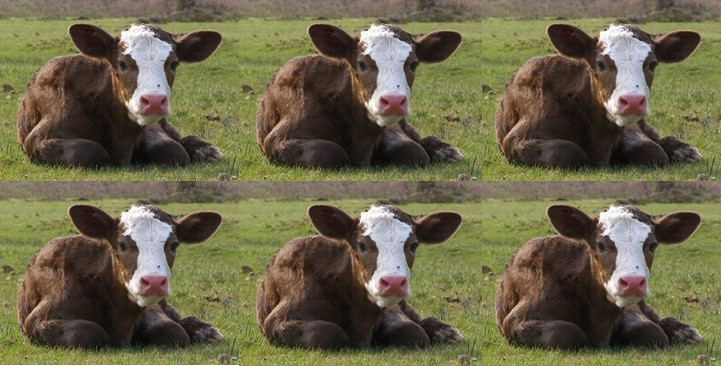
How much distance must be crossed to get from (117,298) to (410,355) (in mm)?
2901

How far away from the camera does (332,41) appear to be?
1538cm

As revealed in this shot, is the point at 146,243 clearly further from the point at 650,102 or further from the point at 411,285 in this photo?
the point at 650,102

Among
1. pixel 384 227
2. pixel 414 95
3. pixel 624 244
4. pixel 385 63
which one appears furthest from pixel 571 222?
pixel 414 95

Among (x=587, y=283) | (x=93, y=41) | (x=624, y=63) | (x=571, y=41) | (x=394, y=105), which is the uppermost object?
(x=571, y=41)

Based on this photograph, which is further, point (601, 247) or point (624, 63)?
point (624, 63)

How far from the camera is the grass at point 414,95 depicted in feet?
51.8

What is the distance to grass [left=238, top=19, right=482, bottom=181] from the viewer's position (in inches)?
622

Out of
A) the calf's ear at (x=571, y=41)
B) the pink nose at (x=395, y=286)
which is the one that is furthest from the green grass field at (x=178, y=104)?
the calf's ear at (x=571, y=41)

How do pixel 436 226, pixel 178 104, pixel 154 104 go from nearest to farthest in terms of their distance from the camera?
pixel 436 226, pixel 154 104, pixel 178 104

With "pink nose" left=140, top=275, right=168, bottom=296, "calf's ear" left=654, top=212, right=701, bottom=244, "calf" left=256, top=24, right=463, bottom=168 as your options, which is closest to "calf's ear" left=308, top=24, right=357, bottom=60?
"calf" left=256, top=24, right=463, bottom=168

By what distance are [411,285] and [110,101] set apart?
369cm

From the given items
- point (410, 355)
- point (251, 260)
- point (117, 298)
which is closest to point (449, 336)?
point (410, 355)

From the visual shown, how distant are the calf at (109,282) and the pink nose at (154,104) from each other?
952 mm

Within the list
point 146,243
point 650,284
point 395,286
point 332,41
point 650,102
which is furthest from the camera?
point 650,102
